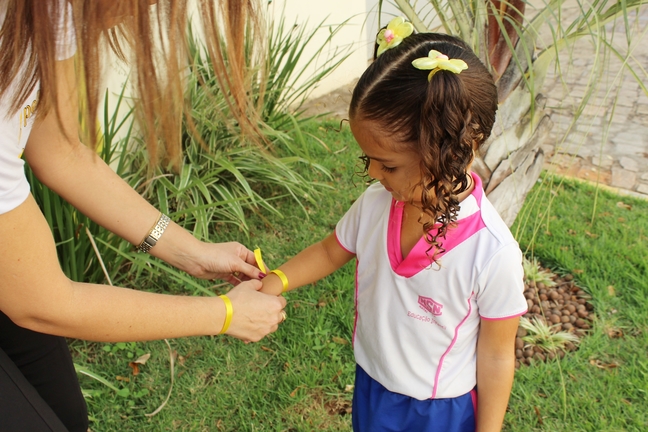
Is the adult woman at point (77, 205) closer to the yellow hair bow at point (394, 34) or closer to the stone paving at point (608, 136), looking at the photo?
the yellow hair bow at point (394, 34)

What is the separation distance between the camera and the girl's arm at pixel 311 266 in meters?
1.82

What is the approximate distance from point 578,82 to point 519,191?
150 inches

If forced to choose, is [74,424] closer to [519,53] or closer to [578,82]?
[519,53]

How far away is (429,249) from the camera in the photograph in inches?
56.4

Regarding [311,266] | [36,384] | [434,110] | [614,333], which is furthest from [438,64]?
[614,333]

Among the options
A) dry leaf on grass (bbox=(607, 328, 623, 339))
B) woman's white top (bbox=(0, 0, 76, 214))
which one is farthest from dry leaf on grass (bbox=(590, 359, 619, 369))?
woman's white top (bbox=(0, 0, 76, 214))

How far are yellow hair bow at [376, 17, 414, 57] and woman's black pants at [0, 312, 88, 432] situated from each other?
1179 millimetres

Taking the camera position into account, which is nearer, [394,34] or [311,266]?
[394,34]

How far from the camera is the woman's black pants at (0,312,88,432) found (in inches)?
53.9

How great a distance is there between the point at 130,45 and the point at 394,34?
634 mm

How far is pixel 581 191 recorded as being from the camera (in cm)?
395

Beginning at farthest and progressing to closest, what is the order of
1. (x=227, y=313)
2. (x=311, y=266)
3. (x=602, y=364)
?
(x=602, y=364)
(x=311, y=266)
(x=227, y=313)

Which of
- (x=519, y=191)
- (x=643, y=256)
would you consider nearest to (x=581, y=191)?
(x=643, y=256)

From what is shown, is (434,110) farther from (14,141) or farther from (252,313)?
(14,141)
